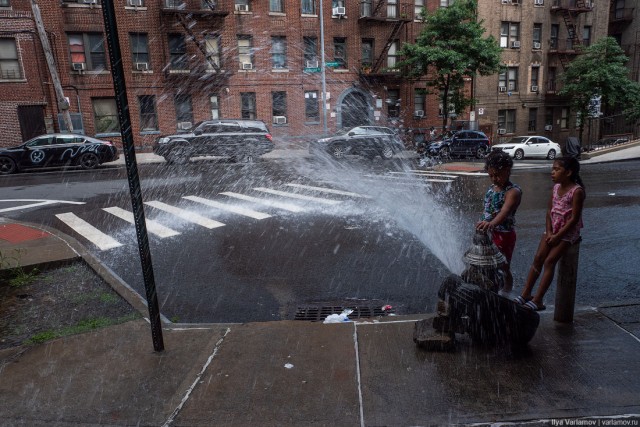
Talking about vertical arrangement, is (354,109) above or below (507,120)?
above

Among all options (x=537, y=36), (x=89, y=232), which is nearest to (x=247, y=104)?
(x=89, y=232)

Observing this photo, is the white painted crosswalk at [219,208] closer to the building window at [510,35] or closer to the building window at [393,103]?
the building window at [393,103]

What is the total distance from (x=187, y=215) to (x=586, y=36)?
4135cm

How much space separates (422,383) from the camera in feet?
11.4

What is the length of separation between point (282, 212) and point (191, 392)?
7.26m

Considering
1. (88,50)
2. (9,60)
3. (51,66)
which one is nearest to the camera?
(51,66)

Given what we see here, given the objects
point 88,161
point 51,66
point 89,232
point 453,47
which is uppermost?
point 453,47

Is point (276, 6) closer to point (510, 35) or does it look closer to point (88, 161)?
point (88, 161)

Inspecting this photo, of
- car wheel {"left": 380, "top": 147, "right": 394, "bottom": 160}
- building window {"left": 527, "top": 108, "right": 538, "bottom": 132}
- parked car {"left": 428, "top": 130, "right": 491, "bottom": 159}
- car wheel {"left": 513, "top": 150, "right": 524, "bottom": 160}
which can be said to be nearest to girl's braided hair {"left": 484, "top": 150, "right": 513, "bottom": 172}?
car wheel {"left": 380, "top": 147, "right": 394, "bottom": 160}

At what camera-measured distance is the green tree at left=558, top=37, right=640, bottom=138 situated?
105 feet

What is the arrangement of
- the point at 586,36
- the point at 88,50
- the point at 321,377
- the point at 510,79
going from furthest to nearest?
the point at 586,36, the point at 510,79, the point at 88,50, the point at 321,377

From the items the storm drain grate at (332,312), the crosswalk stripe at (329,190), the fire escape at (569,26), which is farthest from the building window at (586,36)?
the storm drain grate at (332,312)

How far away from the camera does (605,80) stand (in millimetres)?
31891

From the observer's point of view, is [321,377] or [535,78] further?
[535,78]
